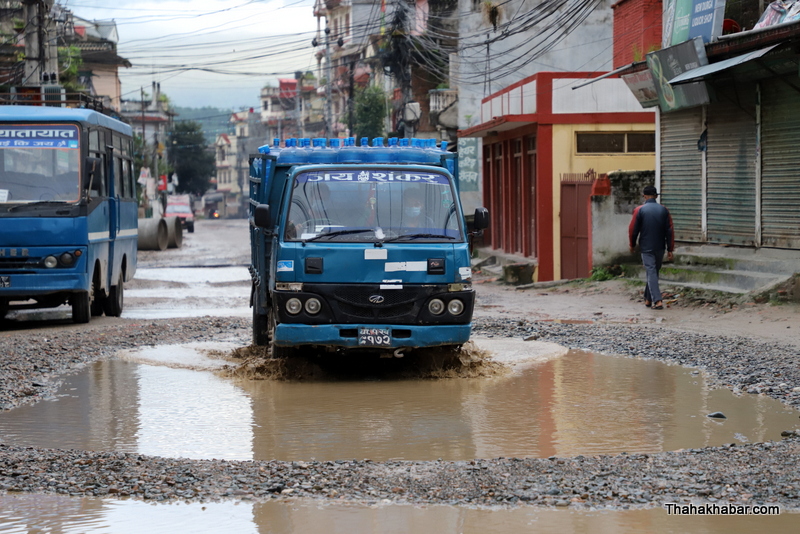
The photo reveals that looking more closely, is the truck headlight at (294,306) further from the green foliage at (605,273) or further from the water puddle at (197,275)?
the water puddle at (197,275)

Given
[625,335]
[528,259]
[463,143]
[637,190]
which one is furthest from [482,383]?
[463,143]

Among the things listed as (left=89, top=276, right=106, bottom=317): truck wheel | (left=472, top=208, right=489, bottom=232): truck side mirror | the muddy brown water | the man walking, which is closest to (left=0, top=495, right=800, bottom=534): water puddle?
the muddy brown water

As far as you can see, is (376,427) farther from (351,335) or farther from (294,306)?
(294,306)

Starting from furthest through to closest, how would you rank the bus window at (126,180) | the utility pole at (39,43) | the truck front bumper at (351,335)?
the utility pole at (39,43), the bus window at (126,180), the truck front bumper at (351,335)

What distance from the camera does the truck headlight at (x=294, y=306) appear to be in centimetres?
1014

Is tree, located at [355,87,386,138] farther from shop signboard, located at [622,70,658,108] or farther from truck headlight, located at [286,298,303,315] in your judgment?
truck headlight, located at [286,298,303,315]

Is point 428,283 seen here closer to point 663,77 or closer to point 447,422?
point 447,422

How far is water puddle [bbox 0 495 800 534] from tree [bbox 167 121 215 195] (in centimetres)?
9669

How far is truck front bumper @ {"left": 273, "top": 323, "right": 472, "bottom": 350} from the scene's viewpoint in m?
10.1

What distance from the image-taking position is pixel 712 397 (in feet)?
30.9

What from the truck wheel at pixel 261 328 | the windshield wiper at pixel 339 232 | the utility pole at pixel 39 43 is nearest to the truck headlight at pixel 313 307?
the windshield wiper at pixel 339 232

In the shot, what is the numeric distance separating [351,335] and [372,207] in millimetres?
1334

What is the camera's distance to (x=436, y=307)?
10258 mm

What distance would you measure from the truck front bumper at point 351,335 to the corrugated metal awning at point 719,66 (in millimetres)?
6836
